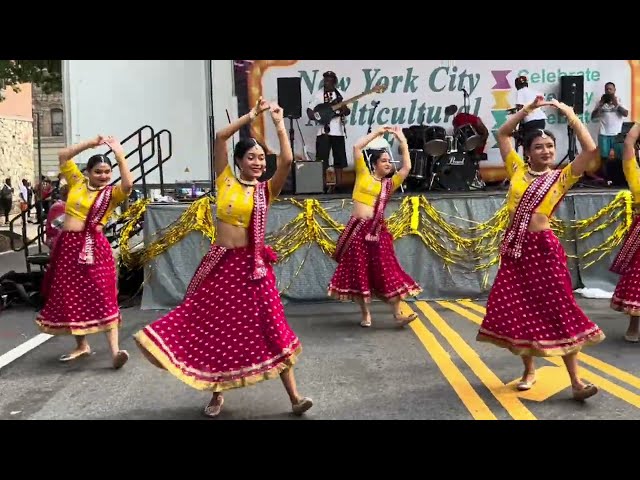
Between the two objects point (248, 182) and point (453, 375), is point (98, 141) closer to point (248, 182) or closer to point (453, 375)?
point (248, 182)

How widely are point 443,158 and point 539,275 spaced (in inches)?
243

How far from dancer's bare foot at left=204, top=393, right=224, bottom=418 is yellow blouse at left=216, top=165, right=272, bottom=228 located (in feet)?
3.59

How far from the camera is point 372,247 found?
6.71 meters

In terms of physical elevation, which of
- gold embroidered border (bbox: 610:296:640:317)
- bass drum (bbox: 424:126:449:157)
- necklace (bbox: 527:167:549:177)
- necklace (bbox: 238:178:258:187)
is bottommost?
gold embroidered border (bbox: 610:296:640:317)

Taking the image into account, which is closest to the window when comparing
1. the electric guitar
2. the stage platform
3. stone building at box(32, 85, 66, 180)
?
stone building at box(32, 85, 66, 180)

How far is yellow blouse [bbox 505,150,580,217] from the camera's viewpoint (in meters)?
4.10

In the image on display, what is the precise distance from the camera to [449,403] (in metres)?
4.14

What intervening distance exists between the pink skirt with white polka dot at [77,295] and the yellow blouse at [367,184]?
2.62m

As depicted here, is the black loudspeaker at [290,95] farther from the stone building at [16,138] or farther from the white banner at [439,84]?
the stone building at [16,138]

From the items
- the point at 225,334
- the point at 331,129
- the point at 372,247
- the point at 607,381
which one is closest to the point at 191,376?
the point at 225,334

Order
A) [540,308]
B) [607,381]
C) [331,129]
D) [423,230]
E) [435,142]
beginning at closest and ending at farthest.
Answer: [540,308] < [607,381] < [423,230] < [435,142] < [331,129]

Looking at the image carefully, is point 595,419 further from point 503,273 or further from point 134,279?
point 134,279

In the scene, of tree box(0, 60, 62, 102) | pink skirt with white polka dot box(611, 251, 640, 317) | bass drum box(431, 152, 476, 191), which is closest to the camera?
pink skirt with white polka dot box(611, 251, 640, 317)

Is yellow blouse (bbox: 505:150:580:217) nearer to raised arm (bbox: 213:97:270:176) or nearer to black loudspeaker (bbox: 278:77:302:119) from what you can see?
raised arm (bbox: 213:97:270:176)
